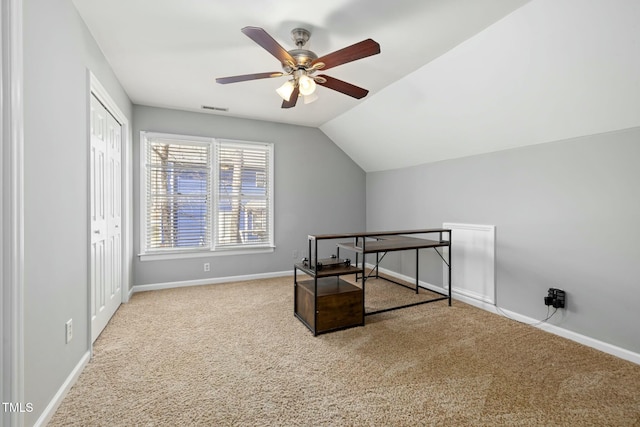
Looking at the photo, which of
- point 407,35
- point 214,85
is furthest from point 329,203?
point 407,35

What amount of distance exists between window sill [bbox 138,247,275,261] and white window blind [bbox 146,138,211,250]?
3.7 inches

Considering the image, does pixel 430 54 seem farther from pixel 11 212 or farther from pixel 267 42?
pixel 11 212

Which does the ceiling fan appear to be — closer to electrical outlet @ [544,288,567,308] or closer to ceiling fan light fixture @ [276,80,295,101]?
ceiling fan light fixture @ [276,80,295,101]

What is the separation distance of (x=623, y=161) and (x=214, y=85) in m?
3.85

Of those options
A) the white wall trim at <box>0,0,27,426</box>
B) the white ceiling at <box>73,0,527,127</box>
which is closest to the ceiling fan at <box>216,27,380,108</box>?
the white ceiling at <box>73,0,527,127</box>

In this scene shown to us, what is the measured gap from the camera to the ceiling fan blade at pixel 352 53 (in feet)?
6.36

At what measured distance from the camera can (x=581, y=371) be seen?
7.11ft

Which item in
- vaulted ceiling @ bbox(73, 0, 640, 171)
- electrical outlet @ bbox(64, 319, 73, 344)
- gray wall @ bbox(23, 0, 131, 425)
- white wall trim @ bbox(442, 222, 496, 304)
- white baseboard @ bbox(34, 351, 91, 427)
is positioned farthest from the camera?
white wall trim @ bbox(442, 222, 496, 304)

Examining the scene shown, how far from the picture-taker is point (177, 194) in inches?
169

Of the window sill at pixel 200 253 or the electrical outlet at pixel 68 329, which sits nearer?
the electrical outlet at pixel 68 329

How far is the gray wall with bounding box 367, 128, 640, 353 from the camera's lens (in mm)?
2340

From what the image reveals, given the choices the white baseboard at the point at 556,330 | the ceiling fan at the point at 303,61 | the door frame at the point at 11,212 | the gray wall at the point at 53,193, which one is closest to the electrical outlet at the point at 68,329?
the gray wall at the point at 53,193

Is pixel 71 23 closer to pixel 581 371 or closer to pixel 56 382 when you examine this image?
pixel 56 382

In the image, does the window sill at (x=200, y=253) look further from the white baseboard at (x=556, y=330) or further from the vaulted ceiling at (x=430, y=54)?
the white baseboard at (x=556, y=330)
